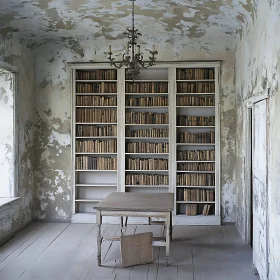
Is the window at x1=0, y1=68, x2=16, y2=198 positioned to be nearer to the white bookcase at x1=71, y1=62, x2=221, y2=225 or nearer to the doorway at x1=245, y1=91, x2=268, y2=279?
the white bookcase at x1=71, y1=62, x2=221, y2=225

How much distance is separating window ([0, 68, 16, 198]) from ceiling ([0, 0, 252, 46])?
3.00ft


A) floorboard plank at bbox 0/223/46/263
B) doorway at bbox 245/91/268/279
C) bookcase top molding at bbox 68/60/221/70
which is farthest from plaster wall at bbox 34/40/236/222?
doorway at bbox 245/91/268/279

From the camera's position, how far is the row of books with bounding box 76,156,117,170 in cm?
768

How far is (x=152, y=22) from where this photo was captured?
655 cm

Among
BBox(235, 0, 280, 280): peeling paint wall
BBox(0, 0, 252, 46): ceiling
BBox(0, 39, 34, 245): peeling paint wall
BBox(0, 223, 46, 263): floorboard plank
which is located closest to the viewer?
BBox(235, 0, 280, 280): peeling paint wall

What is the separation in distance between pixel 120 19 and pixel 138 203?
291cm

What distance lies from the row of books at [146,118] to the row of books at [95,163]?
2.63ft

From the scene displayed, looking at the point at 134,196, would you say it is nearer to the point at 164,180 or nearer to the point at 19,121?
the point at 164,180

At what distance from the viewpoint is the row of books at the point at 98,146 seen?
25.2ft

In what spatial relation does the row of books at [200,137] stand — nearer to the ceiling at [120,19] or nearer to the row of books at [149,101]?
the row of books at [149,101]

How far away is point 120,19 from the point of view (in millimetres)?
6352

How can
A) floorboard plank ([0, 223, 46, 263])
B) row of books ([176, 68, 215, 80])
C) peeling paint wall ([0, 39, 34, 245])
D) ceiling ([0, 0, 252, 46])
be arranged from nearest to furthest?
ceiling ([0, 0, 252, 46])
floorboard plank ([0, 223, 46, 263])
peeling paint wall ([0, 39, 34, 245])
row of books ([176, 68, 215, 80])

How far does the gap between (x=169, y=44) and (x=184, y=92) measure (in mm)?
948

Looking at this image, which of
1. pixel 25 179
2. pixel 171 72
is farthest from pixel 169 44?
pixel 25 179
